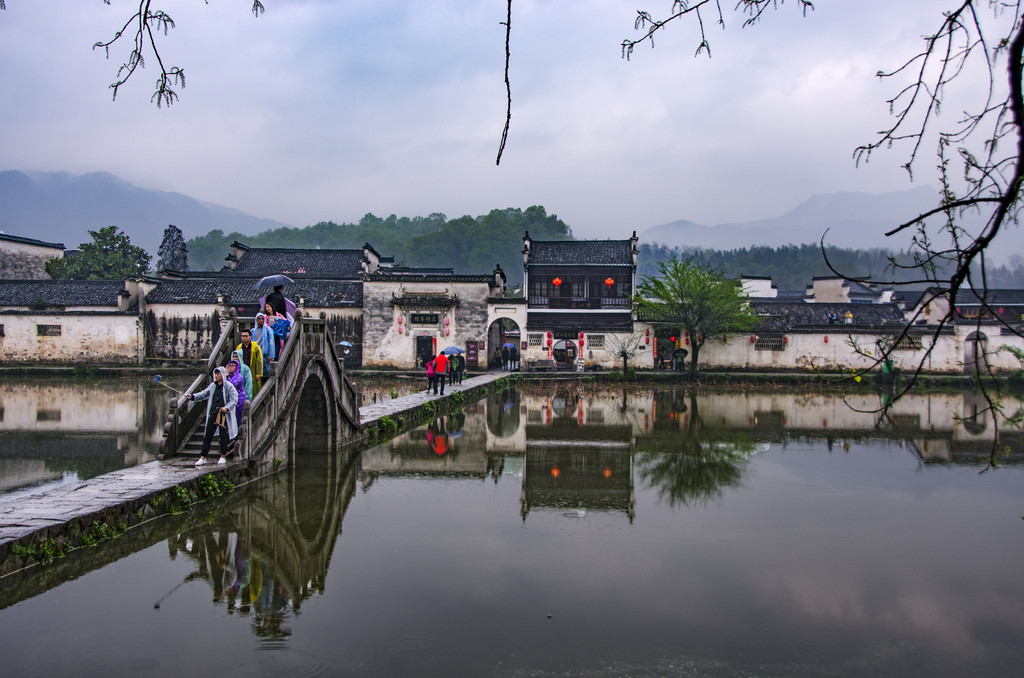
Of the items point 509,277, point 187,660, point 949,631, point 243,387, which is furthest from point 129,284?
point 509,277

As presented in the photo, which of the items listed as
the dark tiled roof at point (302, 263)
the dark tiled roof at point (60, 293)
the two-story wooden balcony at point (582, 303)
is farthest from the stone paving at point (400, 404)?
the dark tiled roof at point (60, 293)

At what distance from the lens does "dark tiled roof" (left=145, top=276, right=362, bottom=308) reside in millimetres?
31609

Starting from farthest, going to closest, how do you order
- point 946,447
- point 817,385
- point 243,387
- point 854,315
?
point 854,315 < point 817,385 < point 946,447 < point 243,387

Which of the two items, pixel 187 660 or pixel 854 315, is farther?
pixel 854 315

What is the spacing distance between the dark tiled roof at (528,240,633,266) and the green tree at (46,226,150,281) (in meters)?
21.6

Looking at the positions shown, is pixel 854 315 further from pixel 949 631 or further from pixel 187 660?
pixel 187 660

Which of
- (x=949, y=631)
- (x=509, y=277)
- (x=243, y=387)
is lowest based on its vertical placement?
(x=949, y=631)

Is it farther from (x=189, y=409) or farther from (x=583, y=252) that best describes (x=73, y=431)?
(x=583, y=252)

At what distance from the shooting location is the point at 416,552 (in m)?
6.59

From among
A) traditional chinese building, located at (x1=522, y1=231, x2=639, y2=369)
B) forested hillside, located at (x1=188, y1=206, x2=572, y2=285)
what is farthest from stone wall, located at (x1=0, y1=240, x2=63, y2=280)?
forested hillside, located at (x1=188, y1=206, x2=572, y2=285)

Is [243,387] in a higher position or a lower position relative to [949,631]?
higher

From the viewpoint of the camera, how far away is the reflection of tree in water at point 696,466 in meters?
9.14

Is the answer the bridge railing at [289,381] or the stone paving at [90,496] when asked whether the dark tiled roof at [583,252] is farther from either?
the stone paving at [90,496]

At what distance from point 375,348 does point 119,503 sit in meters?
24.6
